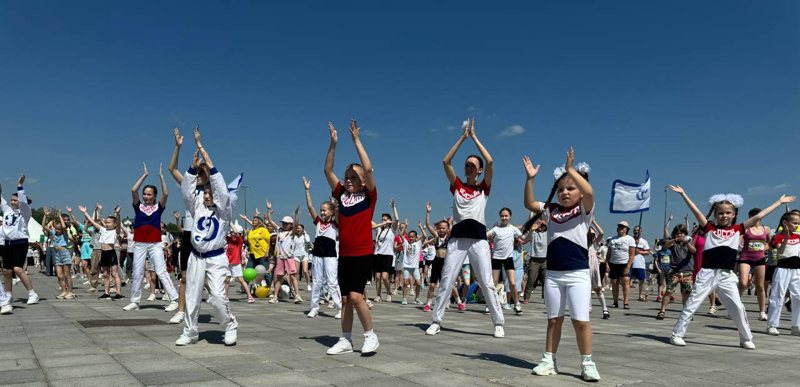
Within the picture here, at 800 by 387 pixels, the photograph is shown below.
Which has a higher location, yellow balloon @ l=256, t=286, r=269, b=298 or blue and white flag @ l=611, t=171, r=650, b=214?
blue and white flag @ l=611, t=171, r=650, b=214

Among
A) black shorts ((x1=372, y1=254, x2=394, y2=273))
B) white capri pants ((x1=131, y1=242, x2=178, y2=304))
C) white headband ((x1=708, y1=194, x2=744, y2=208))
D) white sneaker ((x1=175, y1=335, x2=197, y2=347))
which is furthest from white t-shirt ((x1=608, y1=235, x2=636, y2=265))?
white sneaker ((x1=175, y1=335, x2=197, y2=347))

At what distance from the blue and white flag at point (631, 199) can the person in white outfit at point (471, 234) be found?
15.7 meters

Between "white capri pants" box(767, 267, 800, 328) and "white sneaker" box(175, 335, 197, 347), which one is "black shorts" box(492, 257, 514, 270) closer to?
"white capri pants" box(767, 267, 800, 328)

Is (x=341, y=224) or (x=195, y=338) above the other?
(x=341, y=224)

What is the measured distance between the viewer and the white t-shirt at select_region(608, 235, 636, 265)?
517 inches

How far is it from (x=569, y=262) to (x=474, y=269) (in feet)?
9.51

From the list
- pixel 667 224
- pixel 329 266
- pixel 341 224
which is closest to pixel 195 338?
pixel 341 224

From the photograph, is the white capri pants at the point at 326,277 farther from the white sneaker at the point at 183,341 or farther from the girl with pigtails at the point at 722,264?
the girl with pigtails at the point at 722,264

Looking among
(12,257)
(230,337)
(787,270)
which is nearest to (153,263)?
(12,257)

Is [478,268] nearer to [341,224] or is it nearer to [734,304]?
[341,224]

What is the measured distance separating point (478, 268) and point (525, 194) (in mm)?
2548

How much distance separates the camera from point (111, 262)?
1276 cm

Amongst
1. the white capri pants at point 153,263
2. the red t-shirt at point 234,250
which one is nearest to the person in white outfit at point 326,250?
the white capri pants at point 153,263

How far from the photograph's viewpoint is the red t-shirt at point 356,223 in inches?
227
